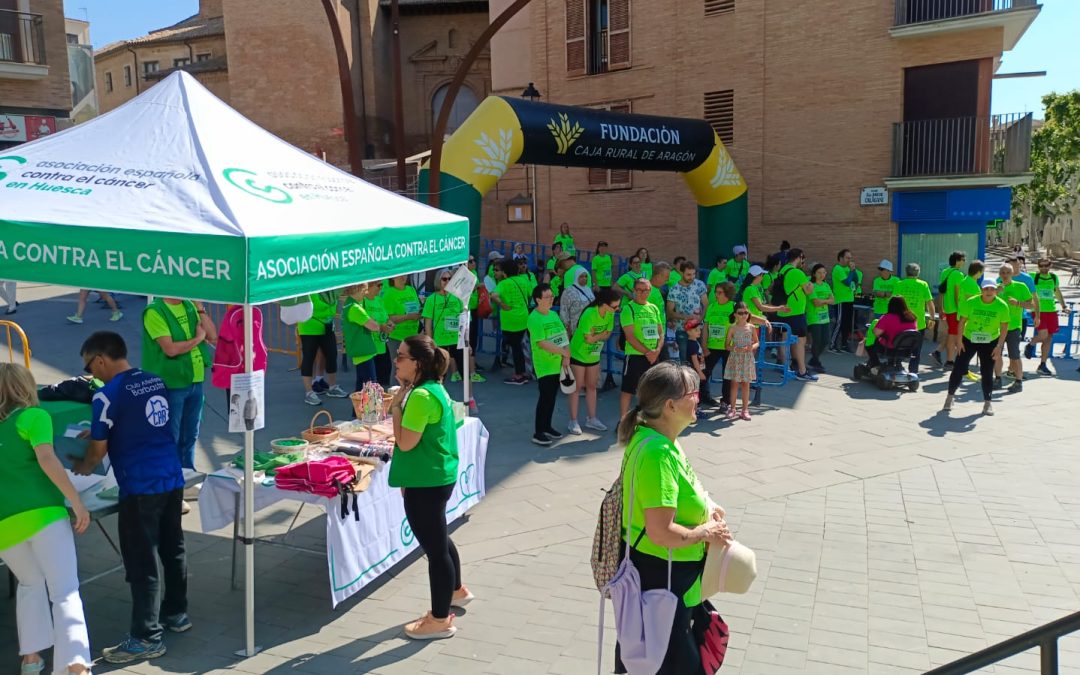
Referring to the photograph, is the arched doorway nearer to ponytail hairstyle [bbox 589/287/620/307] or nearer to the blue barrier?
the blue barrier

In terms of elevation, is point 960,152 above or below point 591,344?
above

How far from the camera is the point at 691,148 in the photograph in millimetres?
16750

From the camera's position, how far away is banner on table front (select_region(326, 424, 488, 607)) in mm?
4938

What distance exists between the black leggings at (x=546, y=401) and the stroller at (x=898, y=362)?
5450 mm

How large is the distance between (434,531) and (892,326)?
8.81 meters

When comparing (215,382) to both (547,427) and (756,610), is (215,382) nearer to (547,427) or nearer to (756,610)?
(547,427)

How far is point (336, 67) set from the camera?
99.6ft

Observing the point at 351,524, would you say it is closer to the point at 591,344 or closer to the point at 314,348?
the point at 591,344

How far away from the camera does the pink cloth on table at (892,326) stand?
1141 cm

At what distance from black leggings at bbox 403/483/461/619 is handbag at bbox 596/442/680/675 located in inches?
67.9

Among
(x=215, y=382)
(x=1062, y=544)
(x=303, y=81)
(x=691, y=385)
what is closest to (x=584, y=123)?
(x=215, y=382)

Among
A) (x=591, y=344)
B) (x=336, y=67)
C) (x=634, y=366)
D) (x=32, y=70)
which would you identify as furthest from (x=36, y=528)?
(x=336, y=67)

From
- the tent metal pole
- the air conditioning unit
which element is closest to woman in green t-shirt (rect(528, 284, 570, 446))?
the tent metal pole

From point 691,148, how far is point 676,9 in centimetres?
687
